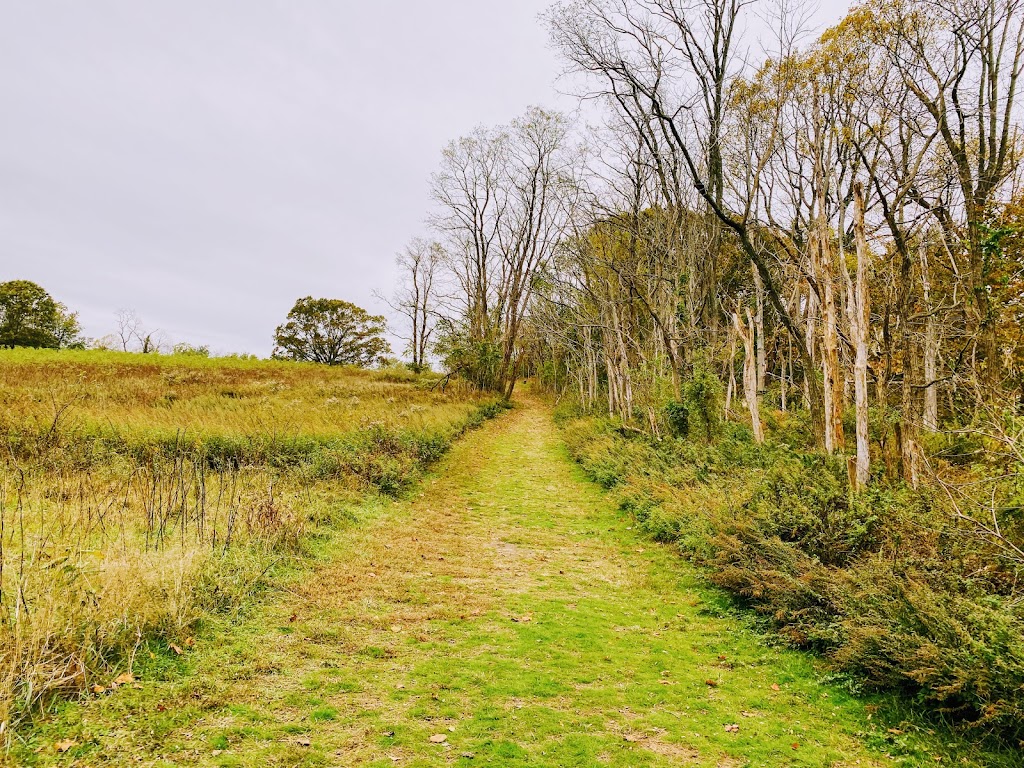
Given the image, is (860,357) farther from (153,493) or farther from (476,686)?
(153,493)

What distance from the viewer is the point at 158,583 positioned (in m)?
4.79

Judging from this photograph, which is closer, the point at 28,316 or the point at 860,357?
the point at 860,357

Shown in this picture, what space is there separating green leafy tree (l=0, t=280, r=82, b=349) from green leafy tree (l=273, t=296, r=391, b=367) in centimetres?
1612

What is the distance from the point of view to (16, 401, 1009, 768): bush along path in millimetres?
3398

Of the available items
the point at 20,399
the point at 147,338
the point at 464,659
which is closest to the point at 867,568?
the point at 464,659

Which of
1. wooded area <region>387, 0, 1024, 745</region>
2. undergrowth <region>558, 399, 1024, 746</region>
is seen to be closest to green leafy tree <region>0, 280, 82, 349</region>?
wooded area <region>387, 0, 1024, 745</region>

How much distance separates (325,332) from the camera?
50000mm

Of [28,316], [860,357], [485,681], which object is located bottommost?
[485,681]

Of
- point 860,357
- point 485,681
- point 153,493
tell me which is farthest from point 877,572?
point 153,493

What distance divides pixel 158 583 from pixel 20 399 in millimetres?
12976

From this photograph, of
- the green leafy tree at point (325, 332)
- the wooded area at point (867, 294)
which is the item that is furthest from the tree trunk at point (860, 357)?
the green leafy tree at point (325, 332)

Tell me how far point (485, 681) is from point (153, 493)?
5142mm

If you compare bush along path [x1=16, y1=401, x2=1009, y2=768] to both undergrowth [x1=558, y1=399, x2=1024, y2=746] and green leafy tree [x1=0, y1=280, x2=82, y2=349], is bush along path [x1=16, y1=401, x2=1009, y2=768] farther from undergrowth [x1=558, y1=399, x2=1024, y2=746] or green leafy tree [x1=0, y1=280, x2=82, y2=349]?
green leafy tree [x1=0, y1=280, x2=82, y2=349]

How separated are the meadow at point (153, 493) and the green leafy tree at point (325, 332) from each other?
85.3ft
